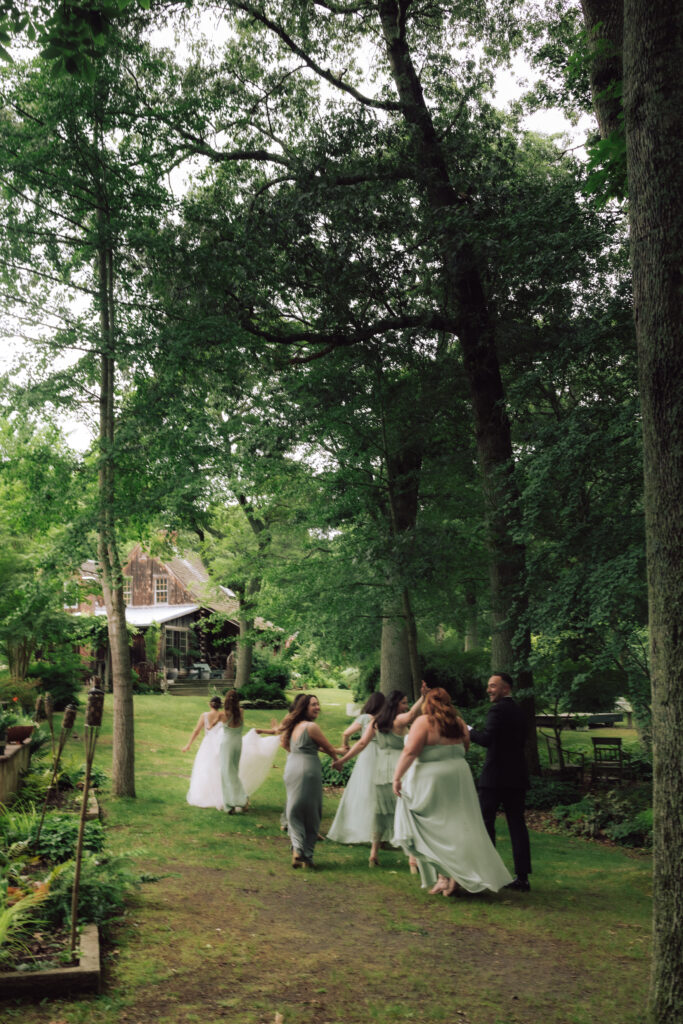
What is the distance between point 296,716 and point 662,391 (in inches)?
241

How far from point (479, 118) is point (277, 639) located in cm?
1914

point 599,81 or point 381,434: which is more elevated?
point 599,81

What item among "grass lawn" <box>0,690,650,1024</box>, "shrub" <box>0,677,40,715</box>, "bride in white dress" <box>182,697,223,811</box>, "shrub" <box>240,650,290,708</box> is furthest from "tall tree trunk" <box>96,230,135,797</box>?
"shrub" <box>240,650,290,708</box>

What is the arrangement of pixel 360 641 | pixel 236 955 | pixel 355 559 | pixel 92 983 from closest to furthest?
pixel 92 983 < pixel 236 955 < pixel 355 559 < pixel 360 641

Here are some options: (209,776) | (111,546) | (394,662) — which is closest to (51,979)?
(209,776)

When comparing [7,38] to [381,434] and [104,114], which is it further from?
[381,434]

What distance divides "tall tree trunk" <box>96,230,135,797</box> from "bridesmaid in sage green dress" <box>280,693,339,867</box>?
469 centimetres

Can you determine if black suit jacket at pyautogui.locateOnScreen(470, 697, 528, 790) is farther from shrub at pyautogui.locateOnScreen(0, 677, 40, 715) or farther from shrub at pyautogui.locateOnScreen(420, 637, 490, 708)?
shrub at pyautogui.locateOnScreen(420, 637, 490, 708)

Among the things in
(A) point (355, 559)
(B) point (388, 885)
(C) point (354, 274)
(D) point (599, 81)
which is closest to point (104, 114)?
(C) point (354, 274)

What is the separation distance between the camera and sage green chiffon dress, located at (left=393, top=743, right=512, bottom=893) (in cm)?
784

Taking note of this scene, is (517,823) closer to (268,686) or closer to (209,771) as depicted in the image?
(209,771)

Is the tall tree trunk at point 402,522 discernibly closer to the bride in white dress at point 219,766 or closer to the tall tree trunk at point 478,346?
the tall tree trunk at point 478,346

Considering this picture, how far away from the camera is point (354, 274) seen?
1540cm

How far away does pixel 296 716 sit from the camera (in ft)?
32.1
